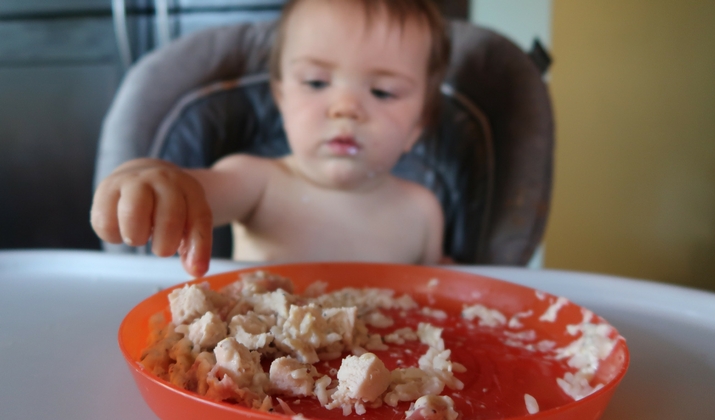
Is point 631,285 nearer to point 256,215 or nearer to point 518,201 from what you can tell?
point 518,201

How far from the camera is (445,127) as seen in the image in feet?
3.78

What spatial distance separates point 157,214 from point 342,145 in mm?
472

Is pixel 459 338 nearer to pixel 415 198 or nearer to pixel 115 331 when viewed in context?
pixel 115 331

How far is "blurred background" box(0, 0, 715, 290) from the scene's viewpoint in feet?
5.16

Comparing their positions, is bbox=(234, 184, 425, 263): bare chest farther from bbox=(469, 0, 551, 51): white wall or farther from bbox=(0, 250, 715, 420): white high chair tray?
bbox=(469, 0, 551, 51): white wall

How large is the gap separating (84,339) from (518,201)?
0.78m

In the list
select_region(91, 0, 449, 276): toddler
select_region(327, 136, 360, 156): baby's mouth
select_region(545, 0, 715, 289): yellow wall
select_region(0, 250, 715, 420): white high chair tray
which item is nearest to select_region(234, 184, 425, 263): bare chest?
select_region(91, 0, 449, 276): toddler

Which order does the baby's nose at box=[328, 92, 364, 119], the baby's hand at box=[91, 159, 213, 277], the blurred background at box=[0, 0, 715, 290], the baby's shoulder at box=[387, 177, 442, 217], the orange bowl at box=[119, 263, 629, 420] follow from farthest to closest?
1. the blurred background at box=[0, 0, 715, 290]
2. the baby's shoulder at box=[387, 177, 442, 217]
3. the baby's nose at box=[328, 92, 364, 119]
4. the baby's hand at box=[91, 159, 213, 277]
5. the orange bowl at box=[119, 263, 629, 420]

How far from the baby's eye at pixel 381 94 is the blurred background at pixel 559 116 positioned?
95 centimetres

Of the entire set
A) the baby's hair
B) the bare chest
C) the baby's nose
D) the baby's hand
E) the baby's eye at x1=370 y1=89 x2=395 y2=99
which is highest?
the baby's hair

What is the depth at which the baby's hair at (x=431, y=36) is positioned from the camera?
927 mm

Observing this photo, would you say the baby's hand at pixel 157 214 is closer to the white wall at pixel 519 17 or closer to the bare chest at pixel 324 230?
the bare chest at pixel 324 230

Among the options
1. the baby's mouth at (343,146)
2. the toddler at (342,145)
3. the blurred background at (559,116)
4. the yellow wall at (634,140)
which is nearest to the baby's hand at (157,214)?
the toddler at (342,145)

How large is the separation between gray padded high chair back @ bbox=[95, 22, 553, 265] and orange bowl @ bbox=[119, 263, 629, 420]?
397mm
